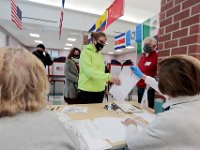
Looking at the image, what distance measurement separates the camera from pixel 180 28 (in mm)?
1346

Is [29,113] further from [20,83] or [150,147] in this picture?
[150,147]

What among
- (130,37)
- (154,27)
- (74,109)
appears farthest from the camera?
(130,37)

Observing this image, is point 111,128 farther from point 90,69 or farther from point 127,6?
point 127,6

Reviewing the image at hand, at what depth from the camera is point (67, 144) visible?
22.5 inches

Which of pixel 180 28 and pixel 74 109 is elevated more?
pixel 180 28

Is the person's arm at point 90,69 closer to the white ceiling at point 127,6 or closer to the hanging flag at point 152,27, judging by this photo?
the hanging flag at point 152,27

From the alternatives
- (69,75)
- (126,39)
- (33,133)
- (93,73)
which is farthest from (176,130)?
(126,39)

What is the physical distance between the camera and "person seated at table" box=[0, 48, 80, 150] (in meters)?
0.51

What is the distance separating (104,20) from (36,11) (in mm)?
2227

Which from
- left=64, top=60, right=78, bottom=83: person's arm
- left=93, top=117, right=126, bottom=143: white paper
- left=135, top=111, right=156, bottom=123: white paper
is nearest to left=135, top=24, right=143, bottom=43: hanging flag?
left=64, top=60, right=78, bottom=83: person's arm

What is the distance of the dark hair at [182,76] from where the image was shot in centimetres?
78

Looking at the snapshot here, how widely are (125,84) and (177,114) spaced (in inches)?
31.1

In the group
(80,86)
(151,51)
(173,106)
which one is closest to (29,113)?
(173,106)

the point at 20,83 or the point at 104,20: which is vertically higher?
the point at 104,20
